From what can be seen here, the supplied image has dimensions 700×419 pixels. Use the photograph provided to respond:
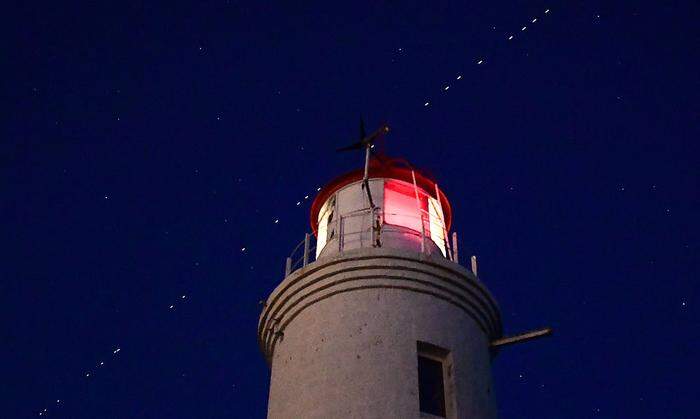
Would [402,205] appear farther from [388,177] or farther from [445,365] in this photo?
[445,365]

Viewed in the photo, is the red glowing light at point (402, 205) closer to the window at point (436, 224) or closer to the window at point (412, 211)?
the window at point (412, 211)

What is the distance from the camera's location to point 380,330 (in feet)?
38.0

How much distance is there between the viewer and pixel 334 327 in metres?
11.8

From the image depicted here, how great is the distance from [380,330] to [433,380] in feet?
3.43

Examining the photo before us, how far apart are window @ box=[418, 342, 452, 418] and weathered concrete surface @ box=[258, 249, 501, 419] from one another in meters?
0.14

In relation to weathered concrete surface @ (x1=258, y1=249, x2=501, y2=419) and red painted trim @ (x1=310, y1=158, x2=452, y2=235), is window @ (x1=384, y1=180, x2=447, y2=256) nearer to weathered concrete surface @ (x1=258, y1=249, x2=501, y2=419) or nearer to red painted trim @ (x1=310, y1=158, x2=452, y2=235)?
red painted trim @ (x1=310, y1=158, x2=452, y2=235)

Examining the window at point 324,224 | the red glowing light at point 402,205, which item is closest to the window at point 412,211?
the red glowing light at point 402,205

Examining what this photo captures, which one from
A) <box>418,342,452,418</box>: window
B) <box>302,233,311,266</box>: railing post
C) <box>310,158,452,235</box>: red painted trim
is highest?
<box>310,158,452,235</box>: red painted trim

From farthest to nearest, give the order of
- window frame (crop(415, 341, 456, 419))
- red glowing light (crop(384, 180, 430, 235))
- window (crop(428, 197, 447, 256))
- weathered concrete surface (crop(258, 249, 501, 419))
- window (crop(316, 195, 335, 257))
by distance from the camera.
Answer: window (crop(316, 195, 335, 257)) → window (crop(428, 197, 447, 256)) → red glowing light (crop(384, 180, 430, 235)) → window frame (crop(415, 341, 456, 419)) → weathered concrete surface (crop(258, 249, 501, 419))

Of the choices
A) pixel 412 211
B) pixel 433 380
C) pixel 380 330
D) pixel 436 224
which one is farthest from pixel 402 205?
pixel 433 380

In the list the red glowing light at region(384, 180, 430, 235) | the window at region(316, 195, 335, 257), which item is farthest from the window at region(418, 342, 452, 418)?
the window at region(316, 195, 335, 257)

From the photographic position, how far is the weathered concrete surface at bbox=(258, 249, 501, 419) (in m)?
11.0

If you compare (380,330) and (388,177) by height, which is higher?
(388,177)

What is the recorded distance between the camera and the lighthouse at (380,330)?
11.1 metres
